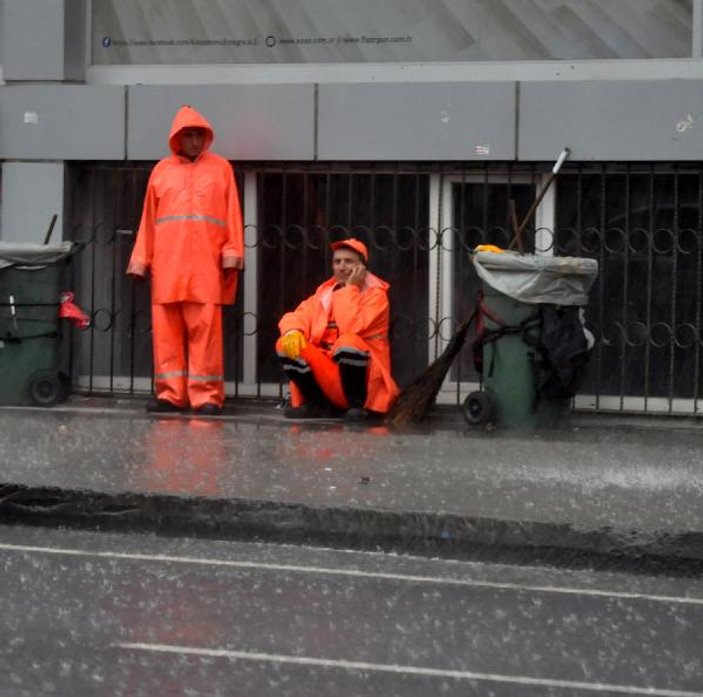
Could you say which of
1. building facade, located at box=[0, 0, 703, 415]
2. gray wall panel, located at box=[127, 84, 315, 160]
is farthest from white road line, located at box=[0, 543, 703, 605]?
gray wall panel, located at box=[127, 84, 315, 160]

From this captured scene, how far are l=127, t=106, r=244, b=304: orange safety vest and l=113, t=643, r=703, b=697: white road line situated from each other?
6.41m

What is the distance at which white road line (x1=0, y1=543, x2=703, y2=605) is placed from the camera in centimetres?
701

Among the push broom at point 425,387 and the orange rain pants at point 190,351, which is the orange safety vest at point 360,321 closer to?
the push broom at point 425,387

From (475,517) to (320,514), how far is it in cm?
72

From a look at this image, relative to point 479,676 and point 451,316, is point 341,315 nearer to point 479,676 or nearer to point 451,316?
point 451,316

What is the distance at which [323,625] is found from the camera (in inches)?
244

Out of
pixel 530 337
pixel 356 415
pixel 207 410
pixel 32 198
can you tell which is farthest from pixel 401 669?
pixel 32 198

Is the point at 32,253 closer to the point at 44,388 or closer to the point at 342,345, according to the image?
the point at 44,388

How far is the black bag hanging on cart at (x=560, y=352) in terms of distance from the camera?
11078 mm

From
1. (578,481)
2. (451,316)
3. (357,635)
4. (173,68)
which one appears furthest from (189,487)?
(173,68)

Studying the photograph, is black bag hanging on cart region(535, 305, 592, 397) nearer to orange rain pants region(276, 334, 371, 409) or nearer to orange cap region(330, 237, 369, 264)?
orange rain pants region(276, 334, 371, 409)

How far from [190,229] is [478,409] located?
237cm

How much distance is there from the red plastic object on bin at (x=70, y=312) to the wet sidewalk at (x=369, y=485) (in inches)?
39.4

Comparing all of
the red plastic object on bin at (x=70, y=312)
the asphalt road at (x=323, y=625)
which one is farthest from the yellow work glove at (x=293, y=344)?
the asphalt road at (x=323, y=625)
